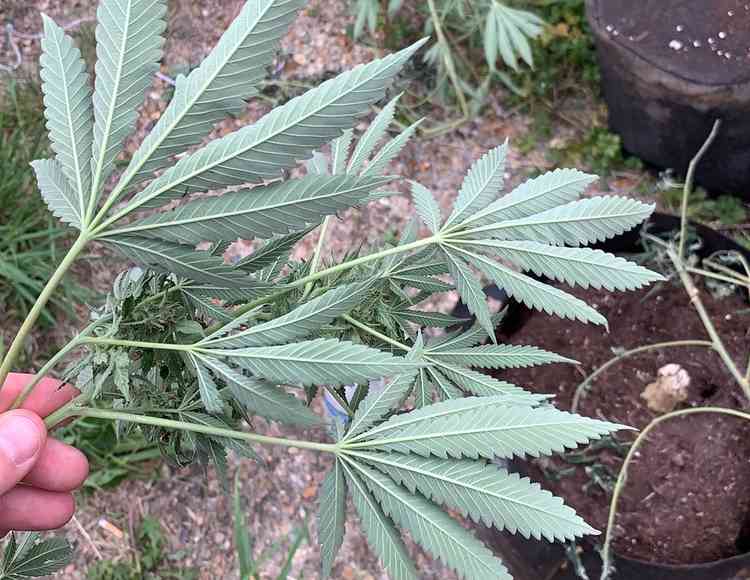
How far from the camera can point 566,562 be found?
47.6 inches

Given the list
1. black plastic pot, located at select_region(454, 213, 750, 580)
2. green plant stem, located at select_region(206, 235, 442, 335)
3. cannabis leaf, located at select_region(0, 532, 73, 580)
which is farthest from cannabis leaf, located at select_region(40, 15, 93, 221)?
black plastic pot, located at select_region(454, 213, 750, 580)

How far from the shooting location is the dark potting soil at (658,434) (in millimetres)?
1236

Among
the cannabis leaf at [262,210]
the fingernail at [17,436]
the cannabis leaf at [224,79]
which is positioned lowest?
the fingernail at [17,436]

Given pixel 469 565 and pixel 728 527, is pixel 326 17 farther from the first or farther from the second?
pixel 469 565

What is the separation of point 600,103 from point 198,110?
165cm

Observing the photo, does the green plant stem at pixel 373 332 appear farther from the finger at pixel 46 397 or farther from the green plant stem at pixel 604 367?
the green plant stem at pixel 604 367

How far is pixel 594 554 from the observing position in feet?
3.92

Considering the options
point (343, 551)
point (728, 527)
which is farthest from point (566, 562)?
point (343, 551)

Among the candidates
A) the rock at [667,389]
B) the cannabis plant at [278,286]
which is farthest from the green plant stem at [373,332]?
the rock at [667,389]

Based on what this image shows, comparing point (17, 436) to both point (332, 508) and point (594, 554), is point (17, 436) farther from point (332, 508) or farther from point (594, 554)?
point (594, 554)

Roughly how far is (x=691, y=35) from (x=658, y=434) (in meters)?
0.81

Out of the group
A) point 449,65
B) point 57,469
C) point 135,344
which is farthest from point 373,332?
point 449,65

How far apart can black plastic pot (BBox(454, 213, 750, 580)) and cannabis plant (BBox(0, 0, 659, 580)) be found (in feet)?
2.40

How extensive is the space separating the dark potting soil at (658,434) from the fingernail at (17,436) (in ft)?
2.86
